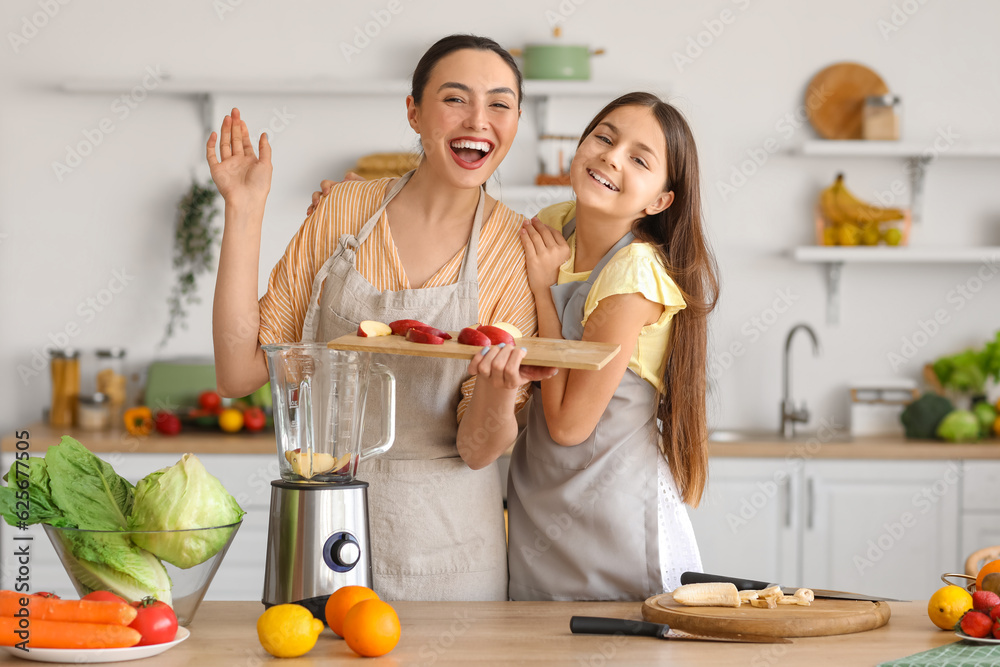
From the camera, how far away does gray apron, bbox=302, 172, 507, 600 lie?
154cm

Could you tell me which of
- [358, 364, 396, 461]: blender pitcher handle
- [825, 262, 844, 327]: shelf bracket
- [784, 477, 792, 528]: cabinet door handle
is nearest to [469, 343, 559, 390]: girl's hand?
[358, 364, 396, 461]: blender pitcher handle

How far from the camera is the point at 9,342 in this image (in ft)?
11.1

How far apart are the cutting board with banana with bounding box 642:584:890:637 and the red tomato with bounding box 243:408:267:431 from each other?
6.80 ft

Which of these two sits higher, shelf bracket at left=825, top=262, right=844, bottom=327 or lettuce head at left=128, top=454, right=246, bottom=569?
shelf bracket at left=825, top=262, right=844, bottom=327

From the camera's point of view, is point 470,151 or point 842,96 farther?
point 842,96

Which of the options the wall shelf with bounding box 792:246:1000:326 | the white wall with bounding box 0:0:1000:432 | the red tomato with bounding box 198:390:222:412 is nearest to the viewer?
the red tomato with bounding box 198:390:222:412

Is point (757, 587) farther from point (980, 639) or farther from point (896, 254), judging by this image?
point (896, 254)

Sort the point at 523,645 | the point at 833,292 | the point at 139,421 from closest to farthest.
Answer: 1. the point at 523,645
2. the point at 139,421
3. the point at 833,292

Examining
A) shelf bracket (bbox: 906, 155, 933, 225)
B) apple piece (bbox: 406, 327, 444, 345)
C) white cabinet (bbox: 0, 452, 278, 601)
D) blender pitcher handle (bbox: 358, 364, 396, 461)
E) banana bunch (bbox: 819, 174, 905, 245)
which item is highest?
shelf bracket (bbox: 906, 155, 933, 225)

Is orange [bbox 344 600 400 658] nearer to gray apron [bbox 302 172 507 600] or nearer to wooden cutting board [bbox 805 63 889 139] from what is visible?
gray apron [bbox 302 172 507 600]

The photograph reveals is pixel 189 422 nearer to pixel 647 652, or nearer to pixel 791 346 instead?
pixel 791 346

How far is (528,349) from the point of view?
1260 millimetres

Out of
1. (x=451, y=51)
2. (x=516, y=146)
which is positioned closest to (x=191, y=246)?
(x=516, y=146)

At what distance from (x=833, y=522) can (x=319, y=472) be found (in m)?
2.20
